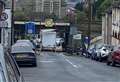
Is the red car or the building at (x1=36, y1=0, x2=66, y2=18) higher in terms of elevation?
the building at (x1=36, y1=0, x2=66, y2=18)

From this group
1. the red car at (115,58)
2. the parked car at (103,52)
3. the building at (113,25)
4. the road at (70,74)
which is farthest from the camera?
the building at (113,25)

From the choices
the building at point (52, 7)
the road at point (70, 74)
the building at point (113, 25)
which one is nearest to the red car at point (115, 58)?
the road at point (70, 74)

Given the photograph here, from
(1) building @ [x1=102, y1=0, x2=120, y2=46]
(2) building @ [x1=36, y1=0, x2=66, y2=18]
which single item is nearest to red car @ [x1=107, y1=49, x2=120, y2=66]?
(1) building @ [x1=102, y1=0, x2=120, y2=46]

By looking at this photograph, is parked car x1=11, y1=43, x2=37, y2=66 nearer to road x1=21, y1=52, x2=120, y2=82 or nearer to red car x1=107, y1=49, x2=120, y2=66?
road x1=21, y1=52, x2=120, y2=82

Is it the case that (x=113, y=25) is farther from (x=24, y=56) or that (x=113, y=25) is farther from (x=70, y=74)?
(x=70, y=74)

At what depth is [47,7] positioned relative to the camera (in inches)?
4751

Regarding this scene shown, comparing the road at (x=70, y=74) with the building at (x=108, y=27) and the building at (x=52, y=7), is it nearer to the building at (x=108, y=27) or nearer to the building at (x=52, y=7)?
the building at (x=108, y=27)

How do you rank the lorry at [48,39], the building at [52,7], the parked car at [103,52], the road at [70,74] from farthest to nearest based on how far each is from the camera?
the building at [52,7], the lorry at [48,39], the parked car at [103,52], the road at [70,74]

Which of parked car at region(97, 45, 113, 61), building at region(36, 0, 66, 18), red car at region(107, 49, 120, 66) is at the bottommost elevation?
parked car at region(97, 45, 113, 61)

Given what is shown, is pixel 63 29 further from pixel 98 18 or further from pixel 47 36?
pixel 47 36

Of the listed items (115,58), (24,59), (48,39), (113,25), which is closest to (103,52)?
(115,58)

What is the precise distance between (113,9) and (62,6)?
5301cm

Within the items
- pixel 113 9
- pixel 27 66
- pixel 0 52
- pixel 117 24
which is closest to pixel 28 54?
pixel 27 66

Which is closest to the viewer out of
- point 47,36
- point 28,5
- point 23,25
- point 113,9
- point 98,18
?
point 113,9
